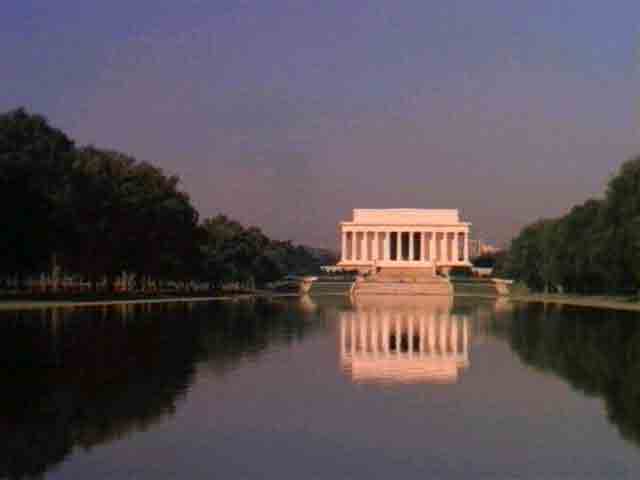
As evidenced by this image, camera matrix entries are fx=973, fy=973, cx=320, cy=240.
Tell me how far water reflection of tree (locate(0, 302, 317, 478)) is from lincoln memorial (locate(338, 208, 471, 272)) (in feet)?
347

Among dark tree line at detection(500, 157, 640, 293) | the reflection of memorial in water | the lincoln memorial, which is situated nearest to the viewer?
the reflection of memorial in water

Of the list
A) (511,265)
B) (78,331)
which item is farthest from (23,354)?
(511,265)

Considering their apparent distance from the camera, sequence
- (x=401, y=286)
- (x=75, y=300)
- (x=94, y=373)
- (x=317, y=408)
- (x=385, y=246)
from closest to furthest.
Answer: (x=317, y=408), (x=94, y=373), (x=75, y=300), (x=401, y=286), (x=385, y=246)

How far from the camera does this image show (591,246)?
61.6 meters

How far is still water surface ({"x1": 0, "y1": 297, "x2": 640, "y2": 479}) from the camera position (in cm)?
1116

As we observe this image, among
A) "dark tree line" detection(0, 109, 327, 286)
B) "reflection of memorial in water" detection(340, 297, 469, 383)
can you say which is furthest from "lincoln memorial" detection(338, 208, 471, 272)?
"reflection of memorial in water" detection(340, 297, 469, 383)

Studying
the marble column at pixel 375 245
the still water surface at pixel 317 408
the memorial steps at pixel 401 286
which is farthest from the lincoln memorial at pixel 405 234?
the still water surface at pixel 317 408

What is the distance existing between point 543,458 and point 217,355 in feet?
43.5

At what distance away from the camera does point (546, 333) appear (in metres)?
33.3

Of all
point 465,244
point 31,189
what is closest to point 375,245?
point 465,244

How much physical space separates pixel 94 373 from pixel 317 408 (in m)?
6.17

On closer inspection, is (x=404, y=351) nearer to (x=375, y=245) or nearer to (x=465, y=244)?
(x=375, y=245)

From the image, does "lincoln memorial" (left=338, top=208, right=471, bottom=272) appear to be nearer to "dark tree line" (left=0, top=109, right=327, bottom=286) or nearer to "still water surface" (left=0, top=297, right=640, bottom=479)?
"dark tree line" (left=0, top=109, right=327, bottom=286)

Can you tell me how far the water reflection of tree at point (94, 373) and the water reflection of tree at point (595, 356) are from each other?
6.92 meters
